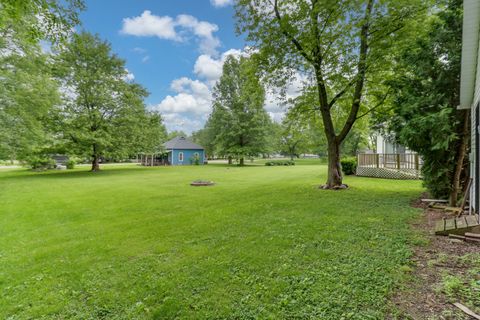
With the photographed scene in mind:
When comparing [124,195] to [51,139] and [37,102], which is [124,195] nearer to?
[37,102]

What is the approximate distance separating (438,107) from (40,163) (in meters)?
32.9

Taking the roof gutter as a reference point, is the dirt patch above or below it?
below

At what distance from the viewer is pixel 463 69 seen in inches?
202

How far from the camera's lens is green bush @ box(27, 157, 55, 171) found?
24.1m

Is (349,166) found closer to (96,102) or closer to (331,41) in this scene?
(331,41)

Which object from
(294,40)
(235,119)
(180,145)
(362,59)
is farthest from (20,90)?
(180,145)

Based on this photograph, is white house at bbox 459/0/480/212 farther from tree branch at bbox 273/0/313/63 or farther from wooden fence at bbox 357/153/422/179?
wooden fence at bbox 357/153/422/179

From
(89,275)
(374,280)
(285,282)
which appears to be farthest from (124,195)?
(374,280)

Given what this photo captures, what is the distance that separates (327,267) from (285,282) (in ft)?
2.43

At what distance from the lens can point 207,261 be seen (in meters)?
3.86

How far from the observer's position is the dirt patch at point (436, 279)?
2438 mm

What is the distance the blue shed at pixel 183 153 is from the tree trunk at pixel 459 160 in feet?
107

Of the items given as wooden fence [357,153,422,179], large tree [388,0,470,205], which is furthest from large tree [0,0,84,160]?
wooden fence [357,153,422,179]

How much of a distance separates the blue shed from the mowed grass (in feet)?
97.2
